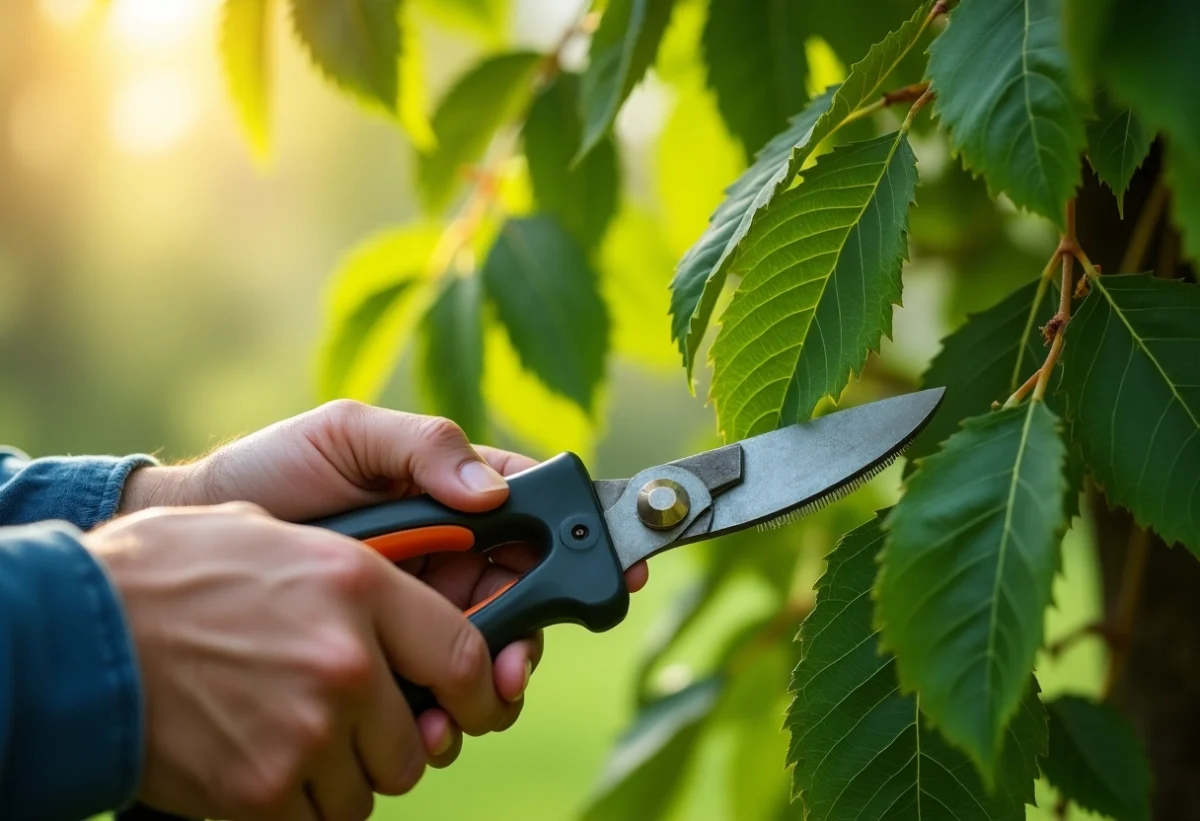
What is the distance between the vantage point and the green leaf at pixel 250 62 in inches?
23.2

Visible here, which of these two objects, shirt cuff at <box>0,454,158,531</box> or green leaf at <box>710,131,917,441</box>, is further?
shirt cuff at <box>0,454,158,531</box>

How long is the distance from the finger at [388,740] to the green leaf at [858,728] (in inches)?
5.7

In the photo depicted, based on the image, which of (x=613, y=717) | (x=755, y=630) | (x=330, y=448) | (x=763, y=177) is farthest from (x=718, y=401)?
(x=613, y=717)

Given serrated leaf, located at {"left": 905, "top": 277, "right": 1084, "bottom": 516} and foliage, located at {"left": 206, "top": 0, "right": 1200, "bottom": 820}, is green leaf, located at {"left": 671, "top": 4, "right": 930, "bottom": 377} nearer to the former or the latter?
foliage, located at {"left": 206, "top": 0, "right": 1200, "bottom": 820}

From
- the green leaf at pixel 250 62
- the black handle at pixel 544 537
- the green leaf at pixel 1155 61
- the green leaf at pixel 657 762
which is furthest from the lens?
the green leaf at pixel 657 762

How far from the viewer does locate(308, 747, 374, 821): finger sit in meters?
0.41

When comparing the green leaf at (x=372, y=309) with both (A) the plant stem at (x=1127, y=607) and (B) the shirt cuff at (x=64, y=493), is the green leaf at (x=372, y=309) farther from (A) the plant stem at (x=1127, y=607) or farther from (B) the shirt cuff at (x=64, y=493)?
(A) the plant stem at (x=1127, y=607)

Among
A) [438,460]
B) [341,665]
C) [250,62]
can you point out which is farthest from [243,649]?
[250,62]

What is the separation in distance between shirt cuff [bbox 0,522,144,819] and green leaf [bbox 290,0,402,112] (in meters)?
0.29

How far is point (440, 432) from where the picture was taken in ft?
1.63

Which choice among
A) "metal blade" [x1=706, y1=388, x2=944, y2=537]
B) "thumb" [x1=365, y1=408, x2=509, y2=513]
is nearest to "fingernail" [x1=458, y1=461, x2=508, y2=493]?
"thumb" [x1=365, y1=408, x2=509, y2=513]

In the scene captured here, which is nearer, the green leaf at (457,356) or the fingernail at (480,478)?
the fingernail at (480,478)

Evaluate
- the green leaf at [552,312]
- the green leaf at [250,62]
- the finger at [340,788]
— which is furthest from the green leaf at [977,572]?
the green leaf at [250,62]

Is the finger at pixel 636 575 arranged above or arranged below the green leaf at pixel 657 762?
above
